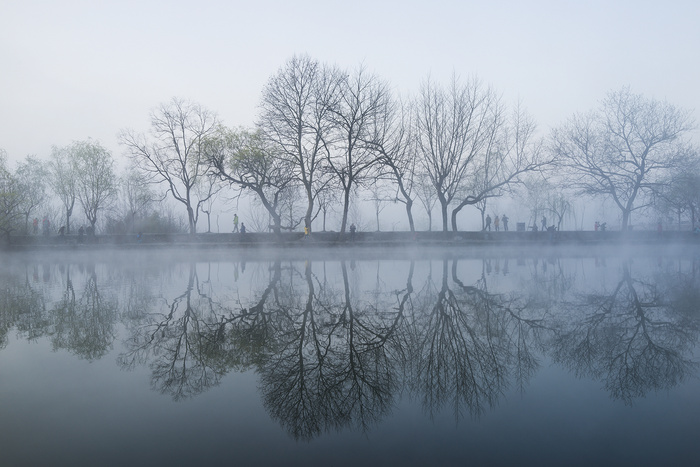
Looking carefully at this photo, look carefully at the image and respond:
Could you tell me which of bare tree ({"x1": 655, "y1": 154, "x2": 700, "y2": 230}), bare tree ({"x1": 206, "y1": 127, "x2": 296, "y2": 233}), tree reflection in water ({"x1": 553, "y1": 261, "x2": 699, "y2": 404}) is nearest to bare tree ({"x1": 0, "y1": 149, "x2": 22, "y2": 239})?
bare tree ({"x1": 206, "y1": 127, "x2": 296, "y2": 233})

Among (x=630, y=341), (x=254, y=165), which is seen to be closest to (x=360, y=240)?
(x=254, y=165)

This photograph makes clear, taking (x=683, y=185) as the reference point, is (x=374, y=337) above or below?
below

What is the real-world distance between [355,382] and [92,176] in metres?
50.6

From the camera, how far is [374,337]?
6.02 meters

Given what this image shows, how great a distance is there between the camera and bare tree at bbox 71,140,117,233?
47031 mm

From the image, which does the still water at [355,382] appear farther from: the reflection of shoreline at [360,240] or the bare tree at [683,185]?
the bare tree at [683,185]

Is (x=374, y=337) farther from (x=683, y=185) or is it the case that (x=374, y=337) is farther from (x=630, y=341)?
(x=683, y=185)

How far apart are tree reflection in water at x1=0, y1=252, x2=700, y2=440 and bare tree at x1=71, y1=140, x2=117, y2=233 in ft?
135

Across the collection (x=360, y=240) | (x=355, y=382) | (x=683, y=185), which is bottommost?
(x=355, y=382)

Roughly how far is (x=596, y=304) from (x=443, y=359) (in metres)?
4.58

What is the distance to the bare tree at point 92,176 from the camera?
47031 mm

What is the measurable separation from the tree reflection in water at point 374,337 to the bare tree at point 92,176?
41.1 metres

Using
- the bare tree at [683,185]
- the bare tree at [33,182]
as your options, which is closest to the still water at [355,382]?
the bare tree at [683,185]

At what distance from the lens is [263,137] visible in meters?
32.5
